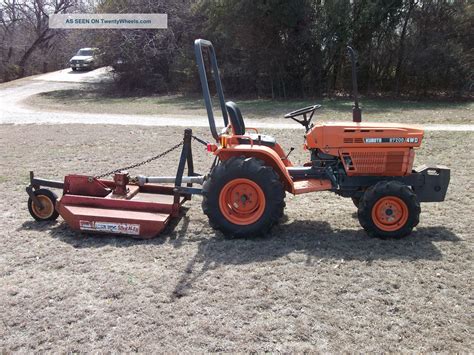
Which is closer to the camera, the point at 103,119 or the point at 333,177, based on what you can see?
the point at 333,177

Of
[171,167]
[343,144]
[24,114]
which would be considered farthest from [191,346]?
[24,114]

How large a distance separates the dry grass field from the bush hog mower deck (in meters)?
0.20

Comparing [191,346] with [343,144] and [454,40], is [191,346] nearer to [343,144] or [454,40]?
[343,144]

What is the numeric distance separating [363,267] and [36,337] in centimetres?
255

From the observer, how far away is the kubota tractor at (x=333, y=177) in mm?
4359

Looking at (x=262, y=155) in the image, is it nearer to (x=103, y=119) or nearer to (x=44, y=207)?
(x=44, y=207)

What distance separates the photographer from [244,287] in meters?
3.61

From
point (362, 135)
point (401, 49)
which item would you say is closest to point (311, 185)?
point (362, 135)

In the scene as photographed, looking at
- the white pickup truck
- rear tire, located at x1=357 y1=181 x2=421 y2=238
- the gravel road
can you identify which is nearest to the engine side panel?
rear tire, located at x1=357 y1=181 x2=421 y2=238

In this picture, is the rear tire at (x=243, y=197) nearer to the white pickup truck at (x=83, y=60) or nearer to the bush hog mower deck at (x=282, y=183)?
the bush hog mower deck at (x=282, y=183)

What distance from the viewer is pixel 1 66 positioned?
1270 inches

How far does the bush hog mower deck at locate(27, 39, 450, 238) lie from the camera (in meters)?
4.37

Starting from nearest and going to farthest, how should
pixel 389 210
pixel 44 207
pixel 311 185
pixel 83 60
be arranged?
pixel 389 210
pixel 311 185
pixel 44 207
pixel 83 60

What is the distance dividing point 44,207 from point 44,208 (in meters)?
0.01
